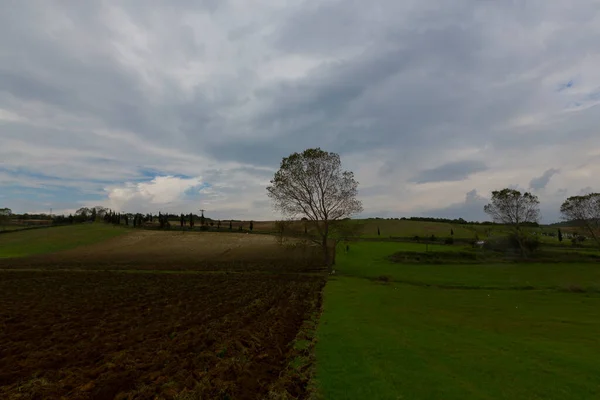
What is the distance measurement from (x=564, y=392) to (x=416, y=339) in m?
6.41

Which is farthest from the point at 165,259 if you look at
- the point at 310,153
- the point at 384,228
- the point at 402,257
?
the point at 384,228

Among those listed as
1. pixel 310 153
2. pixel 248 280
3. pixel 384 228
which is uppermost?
pixel 310 153

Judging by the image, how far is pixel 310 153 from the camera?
52.9 meters

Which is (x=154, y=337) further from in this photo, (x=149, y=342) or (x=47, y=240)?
(x=47, y=240)

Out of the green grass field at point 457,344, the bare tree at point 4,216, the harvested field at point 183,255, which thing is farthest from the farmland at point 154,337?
the bare tree at point 4,216

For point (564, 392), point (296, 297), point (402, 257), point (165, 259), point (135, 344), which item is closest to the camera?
point (564, 392)

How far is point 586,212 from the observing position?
2908 inches

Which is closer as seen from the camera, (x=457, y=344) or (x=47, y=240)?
(x=457, y=344)

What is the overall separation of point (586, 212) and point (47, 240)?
5354 inches

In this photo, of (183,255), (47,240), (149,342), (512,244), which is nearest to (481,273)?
(512,244)

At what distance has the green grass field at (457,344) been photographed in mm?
10719

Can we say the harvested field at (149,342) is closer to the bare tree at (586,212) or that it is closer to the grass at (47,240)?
the grass at (47,240)

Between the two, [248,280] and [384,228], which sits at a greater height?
[384,228]

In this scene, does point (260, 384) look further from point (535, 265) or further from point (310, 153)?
point (535, 265)
